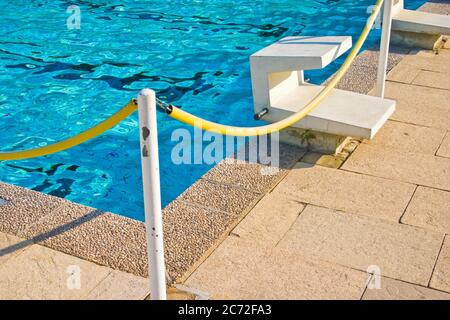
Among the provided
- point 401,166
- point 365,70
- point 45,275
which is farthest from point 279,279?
point 365,70

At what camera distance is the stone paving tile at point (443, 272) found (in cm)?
381

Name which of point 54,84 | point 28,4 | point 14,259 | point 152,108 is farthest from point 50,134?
point 28,4

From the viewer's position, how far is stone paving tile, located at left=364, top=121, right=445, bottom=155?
17.8 feet

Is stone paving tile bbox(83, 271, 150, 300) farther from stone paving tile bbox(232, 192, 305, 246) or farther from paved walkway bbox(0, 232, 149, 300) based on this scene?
stone paving tile bbox(232, 192, 305, 246)

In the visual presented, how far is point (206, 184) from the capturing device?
4797mm

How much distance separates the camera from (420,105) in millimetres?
6227

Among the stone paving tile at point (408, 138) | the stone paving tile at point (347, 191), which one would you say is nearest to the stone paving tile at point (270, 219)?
the stone paving tile at point (347, 191)

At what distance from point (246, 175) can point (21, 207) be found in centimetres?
156

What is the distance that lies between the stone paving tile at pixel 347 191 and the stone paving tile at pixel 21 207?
1.56 meters

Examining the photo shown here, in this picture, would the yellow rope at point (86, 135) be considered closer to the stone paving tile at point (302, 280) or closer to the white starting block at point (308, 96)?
the stone paving tile at point (302, 280)

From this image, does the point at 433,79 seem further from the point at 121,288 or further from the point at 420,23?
the point at 121,288

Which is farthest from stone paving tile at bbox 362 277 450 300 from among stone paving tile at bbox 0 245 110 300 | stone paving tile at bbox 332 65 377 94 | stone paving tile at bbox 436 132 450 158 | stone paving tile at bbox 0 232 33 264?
stone paving tile at bbox 332 65 377 94

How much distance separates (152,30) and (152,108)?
6945 mm
